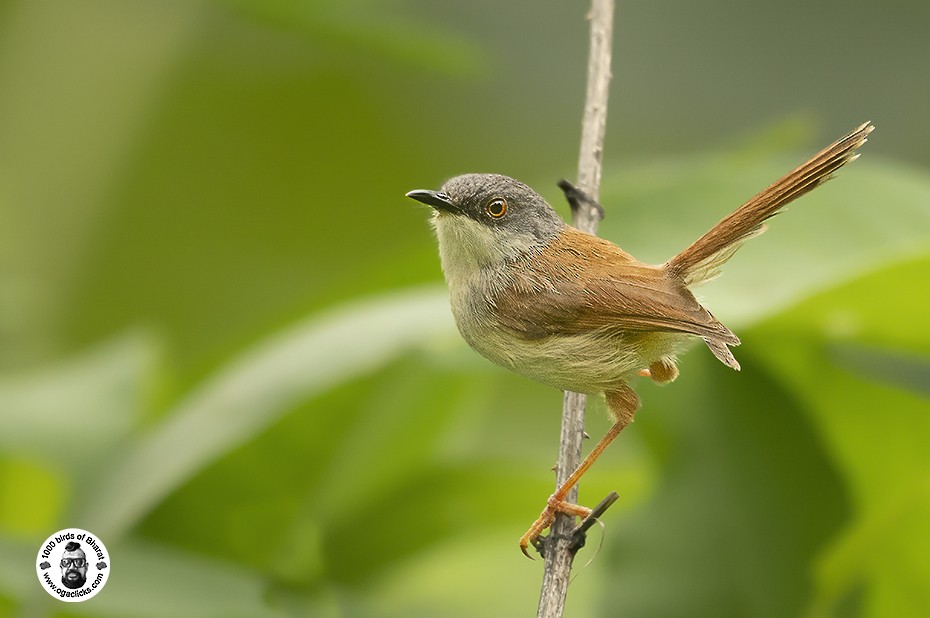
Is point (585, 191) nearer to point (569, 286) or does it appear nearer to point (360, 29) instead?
point (569, 286)

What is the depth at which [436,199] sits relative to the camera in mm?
2697

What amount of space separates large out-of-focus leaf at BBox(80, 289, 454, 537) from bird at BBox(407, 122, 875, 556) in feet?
0.56

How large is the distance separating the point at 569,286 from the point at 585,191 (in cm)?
Result: 39

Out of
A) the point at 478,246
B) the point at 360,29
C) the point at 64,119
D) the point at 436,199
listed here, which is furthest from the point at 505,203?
the point at 64,119

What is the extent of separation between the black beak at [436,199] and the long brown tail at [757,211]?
1.92 ft

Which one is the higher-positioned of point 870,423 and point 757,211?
point 757,211

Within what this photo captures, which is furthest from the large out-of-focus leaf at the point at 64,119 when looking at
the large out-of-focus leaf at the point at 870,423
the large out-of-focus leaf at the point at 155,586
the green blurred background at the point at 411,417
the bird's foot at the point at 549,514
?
the large out-of-focus leaf at the point at 870,423

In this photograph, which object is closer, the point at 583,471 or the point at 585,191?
the point at 583,471

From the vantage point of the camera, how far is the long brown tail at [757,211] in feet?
8.20

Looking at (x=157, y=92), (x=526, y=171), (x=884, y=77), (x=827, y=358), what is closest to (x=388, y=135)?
(x=526, y=171)

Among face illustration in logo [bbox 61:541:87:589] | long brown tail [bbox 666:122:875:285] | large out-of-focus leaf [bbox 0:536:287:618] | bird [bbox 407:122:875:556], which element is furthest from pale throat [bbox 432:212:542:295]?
face illustration in logo [bbox 61:541:87:589]

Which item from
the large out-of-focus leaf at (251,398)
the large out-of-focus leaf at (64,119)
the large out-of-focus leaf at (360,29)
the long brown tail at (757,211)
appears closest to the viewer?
the long brown tail at (757,211)

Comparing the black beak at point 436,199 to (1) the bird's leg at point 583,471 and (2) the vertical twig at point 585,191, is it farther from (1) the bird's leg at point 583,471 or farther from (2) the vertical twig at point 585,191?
(1) the bird's leg at point 583,471

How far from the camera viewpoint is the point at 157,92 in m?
4.79
